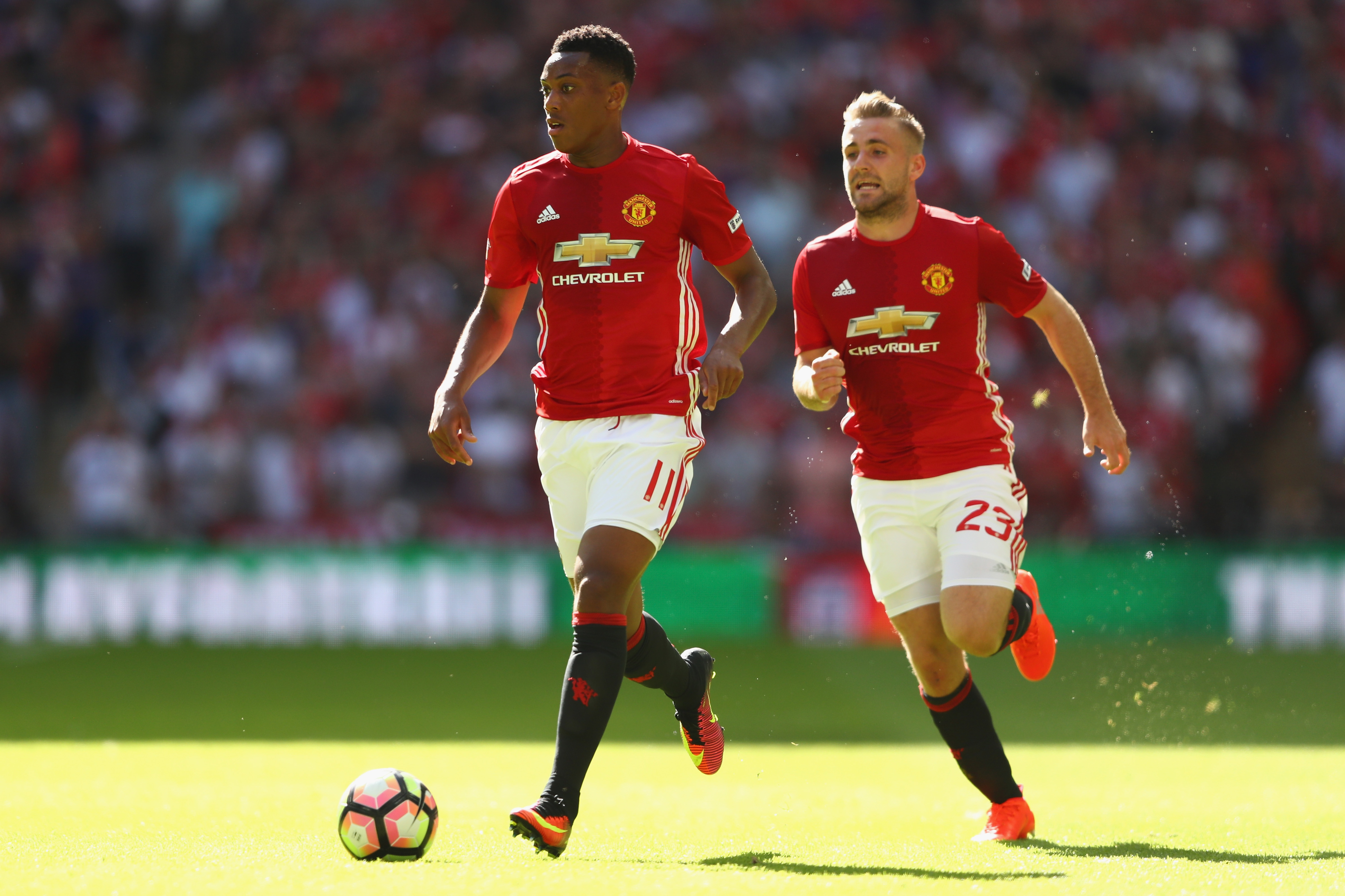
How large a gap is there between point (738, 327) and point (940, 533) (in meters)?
1.01

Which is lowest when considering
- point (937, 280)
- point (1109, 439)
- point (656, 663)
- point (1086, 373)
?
point (656, 663)

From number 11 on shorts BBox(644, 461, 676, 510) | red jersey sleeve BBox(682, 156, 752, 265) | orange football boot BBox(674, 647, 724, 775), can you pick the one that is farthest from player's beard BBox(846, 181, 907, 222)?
orange football boot BBox(674, 647, 724, 775)

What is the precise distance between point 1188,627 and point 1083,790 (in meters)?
6.32

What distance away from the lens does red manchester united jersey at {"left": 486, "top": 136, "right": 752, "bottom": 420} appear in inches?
214

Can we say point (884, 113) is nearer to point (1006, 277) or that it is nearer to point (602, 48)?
point (1006, 277)

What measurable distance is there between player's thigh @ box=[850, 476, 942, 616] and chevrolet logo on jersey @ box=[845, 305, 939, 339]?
0.52m

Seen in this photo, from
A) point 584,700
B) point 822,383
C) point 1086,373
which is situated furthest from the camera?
point 1086,373

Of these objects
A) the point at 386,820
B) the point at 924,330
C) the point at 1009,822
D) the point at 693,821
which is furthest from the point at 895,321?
the point at 386,820

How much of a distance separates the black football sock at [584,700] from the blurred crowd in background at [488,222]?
8.00 meters

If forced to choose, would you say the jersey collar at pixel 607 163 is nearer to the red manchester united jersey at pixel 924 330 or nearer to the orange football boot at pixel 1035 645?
the red manchester united jersey at pixel 924 330

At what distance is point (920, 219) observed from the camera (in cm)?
582

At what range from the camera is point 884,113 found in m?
5.66

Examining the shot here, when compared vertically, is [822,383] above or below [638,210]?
below

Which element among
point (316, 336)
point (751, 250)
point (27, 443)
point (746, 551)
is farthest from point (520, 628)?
point (751, 250)
